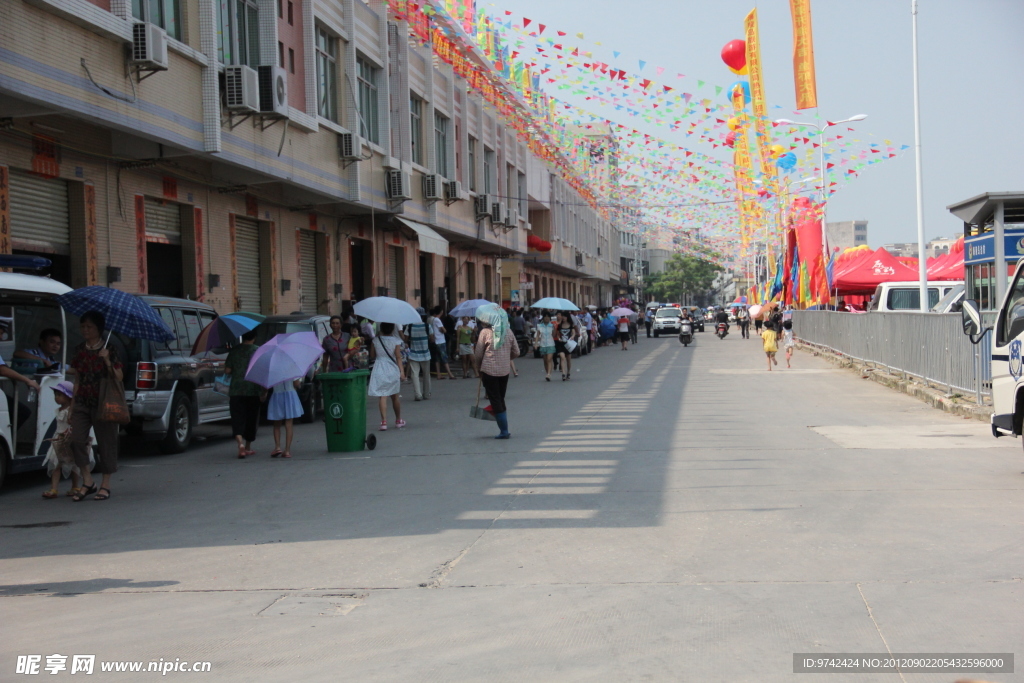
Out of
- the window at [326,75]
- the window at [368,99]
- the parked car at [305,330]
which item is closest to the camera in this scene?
the parked car at [305,330]

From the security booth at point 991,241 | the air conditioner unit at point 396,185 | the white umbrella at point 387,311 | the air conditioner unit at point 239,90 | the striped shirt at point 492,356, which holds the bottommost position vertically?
the striped shirt at point 492,356

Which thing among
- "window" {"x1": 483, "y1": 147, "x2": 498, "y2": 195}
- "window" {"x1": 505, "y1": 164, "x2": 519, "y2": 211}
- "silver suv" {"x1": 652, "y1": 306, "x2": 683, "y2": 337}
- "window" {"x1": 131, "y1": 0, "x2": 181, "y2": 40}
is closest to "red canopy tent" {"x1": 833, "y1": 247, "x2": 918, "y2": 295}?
"window" {"x1": 505, "y1": 164, "x2": 519, "y2": 211}

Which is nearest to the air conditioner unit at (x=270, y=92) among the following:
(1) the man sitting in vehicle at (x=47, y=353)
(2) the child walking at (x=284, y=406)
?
(2) the child walking at (x=284, y=406)

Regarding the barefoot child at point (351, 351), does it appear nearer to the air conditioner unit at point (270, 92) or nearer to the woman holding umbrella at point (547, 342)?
the air conditioner unit at point (270, 92)

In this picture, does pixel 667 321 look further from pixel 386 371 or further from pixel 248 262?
pixel 386 371

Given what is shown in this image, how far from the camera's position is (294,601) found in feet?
18.6

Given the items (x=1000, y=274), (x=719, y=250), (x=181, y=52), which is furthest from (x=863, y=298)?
(x=181, y=52)

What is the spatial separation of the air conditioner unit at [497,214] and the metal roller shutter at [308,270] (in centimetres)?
1297

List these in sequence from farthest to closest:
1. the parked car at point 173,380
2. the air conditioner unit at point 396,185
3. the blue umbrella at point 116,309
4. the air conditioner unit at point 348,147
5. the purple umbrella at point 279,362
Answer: the air conditioner unit at point 396,185 → the air conditioner unit at point 348,147 → the parked car at point 173,380 → the purple umbrella at point 279,362 → the blue umbrella at point 116,309

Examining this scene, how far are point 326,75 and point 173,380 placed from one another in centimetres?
1325

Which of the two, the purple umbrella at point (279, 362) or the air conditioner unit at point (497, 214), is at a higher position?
the air conditioner unit at point (497, 214)

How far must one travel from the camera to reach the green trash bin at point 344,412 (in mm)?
12312

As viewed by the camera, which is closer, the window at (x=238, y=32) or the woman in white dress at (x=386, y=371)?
the woman in white dress at (x=386, y=371)

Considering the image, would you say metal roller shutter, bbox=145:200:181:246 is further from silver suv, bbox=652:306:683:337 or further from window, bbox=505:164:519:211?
silver suv, bbox=652:306:683:337
